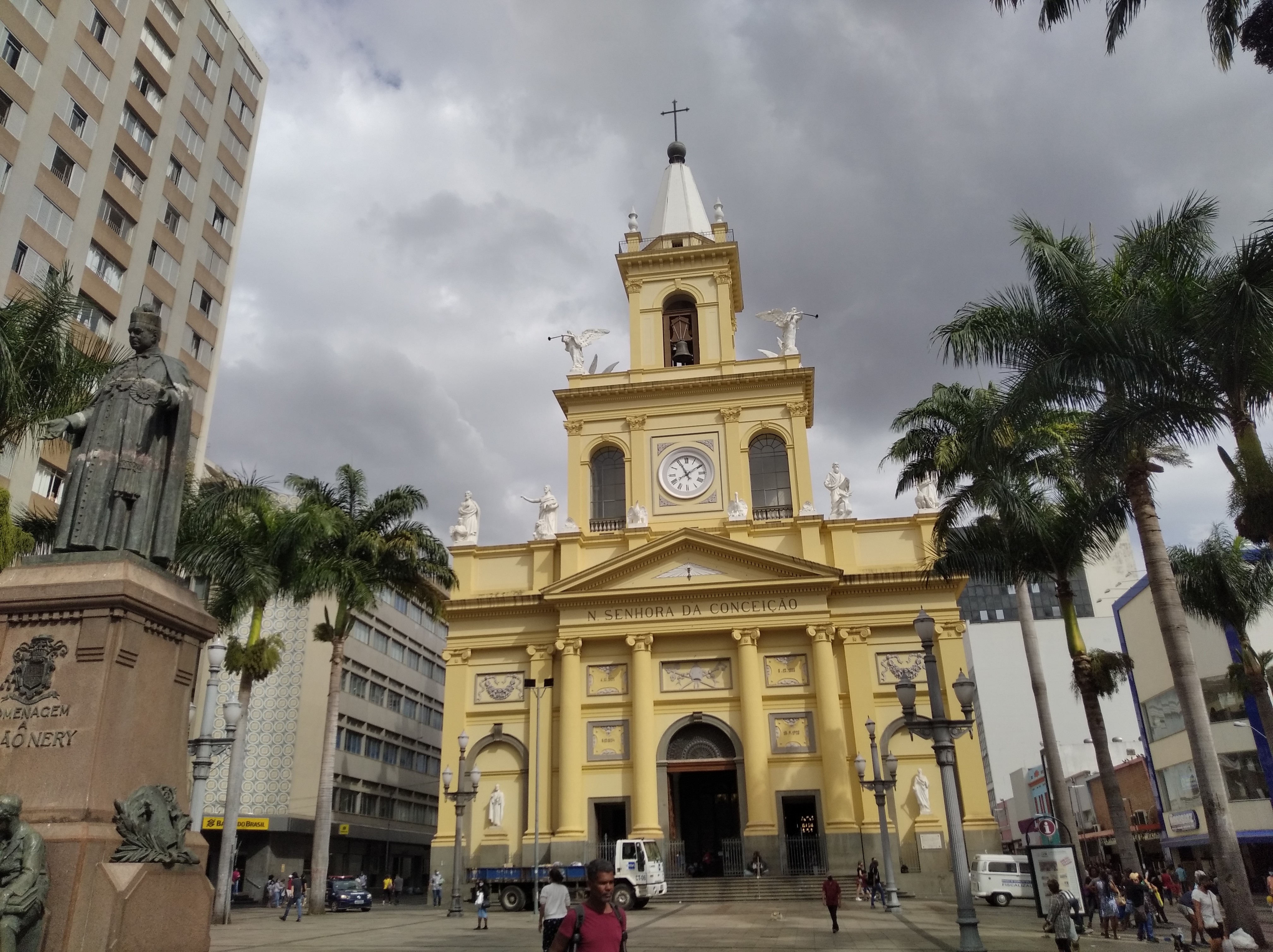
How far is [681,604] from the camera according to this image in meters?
34.3

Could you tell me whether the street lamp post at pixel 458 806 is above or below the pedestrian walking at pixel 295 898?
above

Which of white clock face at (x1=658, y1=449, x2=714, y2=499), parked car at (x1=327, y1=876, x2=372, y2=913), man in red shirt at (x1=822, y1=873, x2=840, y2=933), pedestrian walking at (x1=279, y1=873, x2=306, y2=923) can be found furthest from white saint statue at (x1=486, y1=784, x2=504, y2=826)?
man in red shirt at (x1=822, y1=873, x2=840, y2=933)

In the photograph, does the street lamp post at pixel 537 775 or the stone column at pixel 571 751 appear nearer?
the street lamp post at pixel 537 775

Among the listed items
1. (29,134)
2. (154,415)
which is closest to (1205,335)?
(154,415)

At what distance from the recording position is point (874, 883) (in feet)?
90.7

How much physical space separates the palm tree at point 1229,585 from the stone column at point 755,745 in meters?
13.5

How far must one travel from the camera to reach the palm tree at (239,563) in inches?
912

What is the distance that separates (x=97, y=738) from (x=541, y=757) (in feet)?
90.6

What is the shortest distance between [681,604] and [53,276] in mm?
22769

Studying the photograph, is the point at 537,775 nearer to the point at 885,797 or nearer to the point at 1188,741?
the point at 885,797

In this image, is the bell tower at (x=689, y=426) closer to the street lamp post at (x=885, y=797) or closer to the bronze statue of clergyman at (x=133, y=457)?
the street lamp post at (x=885, y=797)

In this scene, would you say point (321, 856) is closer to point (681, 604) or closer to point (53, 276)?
point (681, 604)

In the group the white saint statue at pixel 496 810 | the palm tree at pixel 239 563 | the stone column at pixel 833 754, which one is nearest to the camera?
the palm tree at pixel 239 563

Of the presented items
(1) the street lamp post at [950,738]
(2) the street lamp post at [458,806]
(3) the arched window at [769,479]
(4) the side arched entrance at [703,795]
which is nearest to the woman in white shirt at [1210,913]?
(1) the street lamp post at [950,738]
